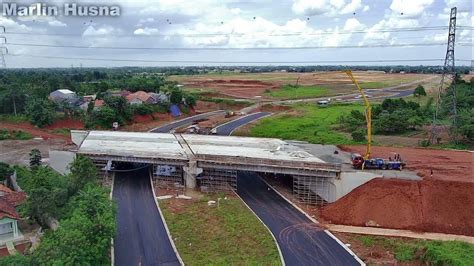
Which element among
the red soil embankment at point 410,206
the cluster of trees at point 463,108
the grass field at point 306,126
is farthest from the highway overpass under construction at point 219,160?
the cluster of trees at point 463,108

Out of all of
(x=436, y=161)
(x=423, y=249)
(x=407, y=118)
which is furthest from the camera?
(x=407, y=118)

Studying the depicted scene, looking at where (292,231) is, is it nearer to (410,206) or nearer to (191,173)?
(410,206)

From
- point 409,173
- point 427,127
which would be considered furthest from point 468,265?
point 427,127

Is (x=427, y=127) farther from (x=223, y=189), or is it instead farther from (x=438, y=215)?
(x=223, y=189)

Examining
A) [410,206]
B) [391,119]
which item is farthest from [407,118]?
[410,206]

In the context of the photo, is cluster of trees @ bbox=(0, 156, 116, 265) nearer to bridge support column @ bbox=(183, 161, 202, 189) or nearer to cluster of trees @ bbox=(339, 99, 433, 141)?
bridge support column @ bbox=(183, 161, 202, 189)

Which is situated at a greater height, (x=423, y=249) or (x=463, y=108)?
(x=463, y=108)
